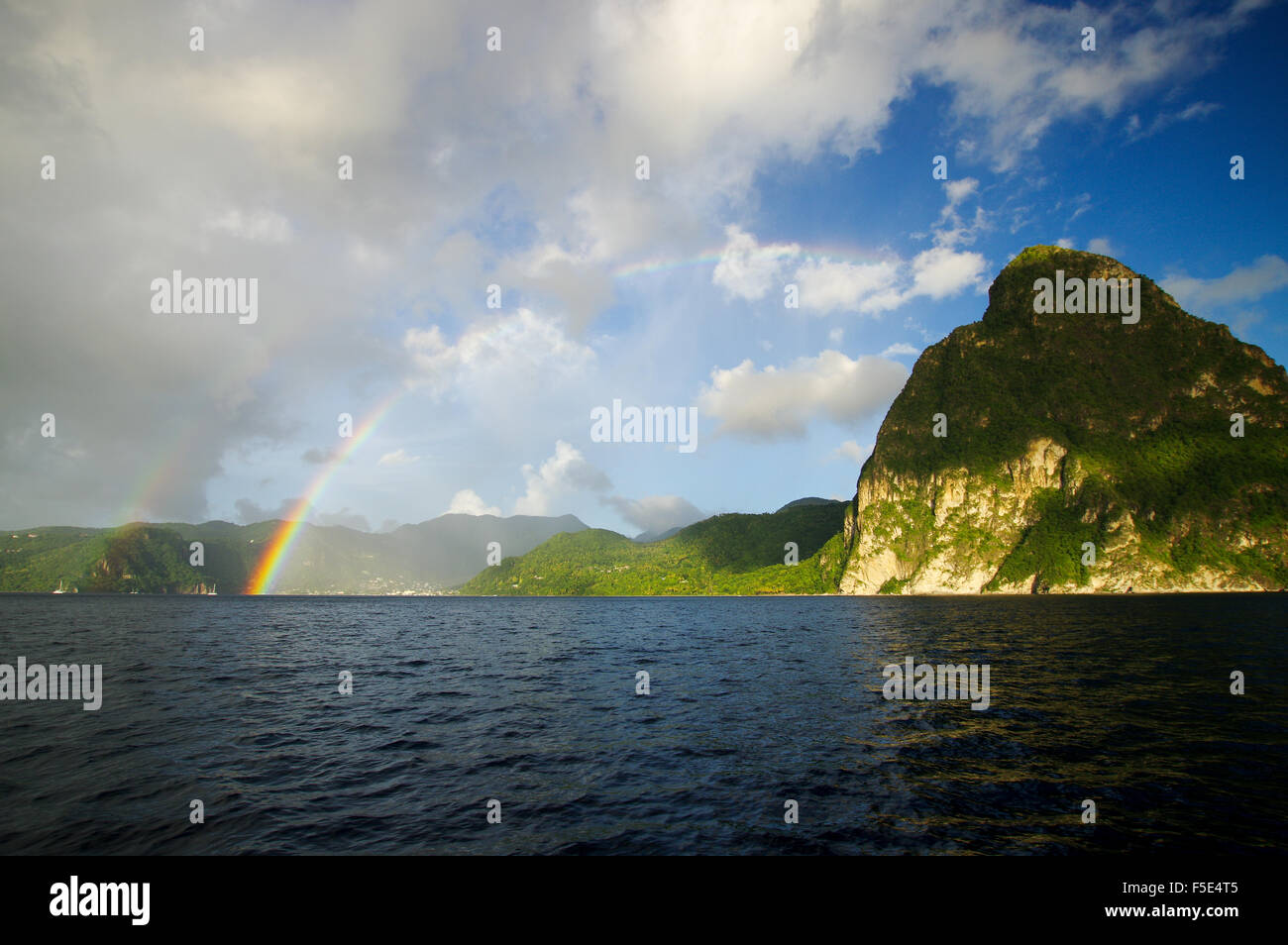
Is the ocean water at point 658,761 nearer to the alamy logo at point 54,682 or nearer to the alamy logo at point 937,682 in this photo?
the alamy logo at point 937,682

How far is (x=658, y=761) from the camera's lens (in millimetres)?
19297

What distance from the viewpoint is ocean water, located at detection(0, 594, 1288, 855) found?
1330cm

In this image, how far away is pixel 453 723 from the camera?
2520cm

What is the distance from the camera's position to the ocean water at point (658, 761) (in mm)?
13305

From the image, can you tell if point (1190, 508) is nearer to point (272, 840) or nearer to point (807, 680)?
point (807, 680)

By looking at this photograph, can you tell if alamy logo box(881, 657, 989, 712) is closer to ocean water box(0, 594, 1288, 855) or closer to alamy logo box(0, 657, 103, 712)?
ocean water box(0, 594, 1288, 855)
